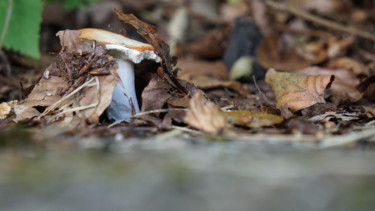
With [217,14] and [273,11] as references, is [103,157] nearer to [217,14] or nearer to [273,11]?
[273,11]

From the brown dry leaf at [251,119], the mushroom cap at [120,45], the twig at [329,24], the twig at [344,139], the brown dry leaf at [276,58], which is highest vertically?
the twig at [329,24]

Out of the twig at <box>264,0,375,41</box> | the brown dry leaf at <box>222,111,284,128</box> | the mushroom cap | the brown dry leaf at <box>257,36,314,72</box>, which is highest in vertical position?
the twig at <box>264,0,375,41</box>

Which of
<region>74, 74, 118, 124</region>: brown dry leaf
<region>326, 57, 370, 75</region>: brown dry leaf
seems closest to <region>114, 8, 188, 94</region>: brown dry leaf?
<region>74, 74, 118, 124</region>: brown dry leaf

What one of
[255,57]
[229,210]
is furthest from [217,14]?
[229,210]

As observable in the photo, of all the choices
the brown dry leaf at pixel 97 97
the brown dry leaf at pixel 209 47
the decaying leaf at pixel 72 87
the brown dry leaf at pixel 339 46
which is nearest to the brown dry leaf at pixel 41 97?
the decaying leaf at pixel 72 87

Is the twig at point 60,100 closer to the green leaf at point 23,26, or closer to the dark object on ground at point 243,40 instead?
the green leaf at point 23,26

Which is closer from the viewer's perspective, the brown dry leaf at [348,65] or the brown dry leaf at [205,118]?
the brown dry leaf at [205,118]

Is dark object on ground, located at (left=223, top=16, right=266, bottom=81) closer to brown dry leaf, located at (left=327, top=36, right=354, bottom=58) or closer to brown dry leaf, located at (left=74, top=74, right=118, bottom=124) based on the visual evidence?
brown dry leaf, located at (left=327, top=36, right=354, bottom=58)

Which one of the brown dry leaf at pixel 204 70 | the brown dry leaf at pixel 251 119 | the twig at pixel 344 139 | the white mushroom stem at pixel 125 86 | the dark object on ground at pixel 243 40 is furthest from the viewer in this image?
the dark object on ground at pixel 243 40
